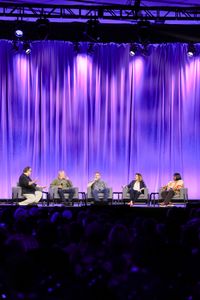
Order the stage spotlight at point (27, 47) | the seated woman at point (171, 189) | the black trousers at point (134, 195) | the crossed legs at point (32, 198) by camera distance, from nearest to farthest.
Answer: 1. the crossed legs at point (32, 198)
2. the seated woman at point (171, 189)
3. the black trousers at point (134, 195)
4. the stage spotlight at point (27, 47)

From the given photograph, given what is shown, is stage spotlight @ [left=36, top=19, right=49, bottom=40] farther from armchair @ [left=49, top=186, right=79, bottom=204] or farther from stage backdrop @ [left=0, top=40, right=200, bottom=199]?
armchair @ [left=49, top=186, right=79, bottom=204]

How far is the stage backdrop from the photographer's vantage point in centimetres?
1745

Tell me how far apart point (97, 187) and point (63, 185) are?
35.9 inches

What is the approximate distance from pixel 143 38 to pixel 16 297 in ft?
43.2

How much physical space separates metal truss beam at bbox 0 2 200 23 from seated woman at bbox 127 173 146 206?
4188 mm

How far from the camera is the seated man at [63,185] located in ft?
52.5

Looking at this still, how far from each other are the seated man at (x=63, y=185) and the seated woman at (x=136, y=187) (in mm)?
1530

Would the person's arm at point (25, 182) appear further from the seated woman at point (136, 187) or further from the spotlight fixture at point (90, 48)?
the spotlight fixture at point (90, 48)

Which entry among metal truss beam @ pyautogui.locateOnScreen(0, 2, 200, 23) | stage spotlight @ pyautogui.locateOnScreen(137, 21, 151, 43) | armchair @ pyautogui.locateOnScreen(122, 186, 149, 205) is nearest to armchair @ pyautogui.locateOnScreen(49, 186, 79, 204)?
armchair @ pyautogui.locateOnScreen(122, 186, 149, 205)

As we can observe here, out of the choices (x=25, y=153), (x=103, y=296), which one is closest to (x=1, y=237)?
(x=103, y=296)

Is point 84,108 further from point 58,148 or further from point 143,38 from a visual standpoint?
point 143,38

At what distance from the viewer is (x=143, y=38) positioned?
50.9 ft

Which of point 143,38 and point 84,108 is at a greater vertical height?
point 143,38

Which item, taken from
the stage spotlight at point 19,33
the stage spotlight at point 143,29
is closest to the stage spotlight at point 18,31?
the stage spotlight at point 19,33
